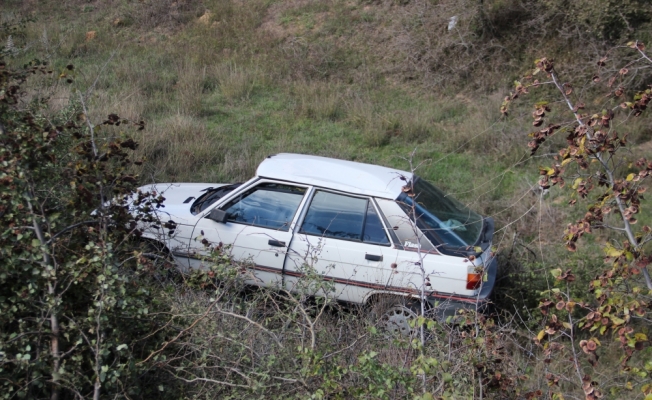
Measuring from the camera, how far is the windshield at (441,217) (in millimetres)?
5680

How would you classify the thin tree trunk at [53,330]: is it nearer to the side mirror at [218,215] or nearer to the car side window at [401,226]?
the side mirror at [218,215]

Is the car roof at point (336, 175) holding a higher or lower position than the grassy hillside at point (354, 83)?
higher

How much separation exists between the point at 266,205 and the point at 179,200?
40.7 inches

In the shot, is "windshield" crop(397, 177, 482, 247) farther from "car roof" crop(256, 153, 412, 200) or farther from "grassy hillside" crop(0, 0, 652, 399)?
"grassy hillside" crop(0, 0, 652, 399)

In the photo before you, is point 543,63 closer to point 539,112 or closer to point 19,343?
point 539,112

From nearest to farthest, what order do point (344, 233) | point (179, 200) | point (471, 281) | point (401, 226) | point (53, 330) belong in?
point (53, 330) < point (471, 281) < point (401, 226) < point (344, 233) < point (179, 200)

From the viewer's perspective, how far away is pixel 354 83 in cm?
1315

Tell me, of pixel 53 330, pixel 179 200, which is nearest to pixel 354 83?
pixel 179 200

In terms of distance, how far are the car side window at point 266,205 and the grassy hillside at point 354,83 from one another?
2.26 meters

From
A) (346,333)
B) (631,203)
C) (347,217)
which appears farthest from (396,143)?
(631,203)

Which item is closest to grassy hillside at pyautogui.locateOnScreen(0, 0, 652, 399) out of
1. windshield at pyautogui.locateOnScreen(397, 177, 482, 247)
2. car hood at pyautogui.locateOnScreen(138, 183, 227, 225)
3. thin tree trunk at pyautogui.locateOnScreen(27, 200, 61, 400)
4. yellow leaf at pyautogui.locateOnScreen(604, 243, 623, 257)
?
windshield at pyautogui.locateOnScreen(397, 177, 482, 247)

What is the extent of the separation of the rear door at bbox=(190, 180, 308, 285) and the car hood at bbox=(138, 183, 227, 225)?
205 millimetres

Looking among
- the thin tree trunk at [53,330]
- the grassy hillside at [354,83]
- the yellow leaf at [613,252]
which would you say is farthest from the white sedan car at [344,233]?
the yellow leaf at [613,252]

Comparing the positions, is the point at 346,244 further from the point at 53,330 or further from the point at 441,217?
the point at 53,330
